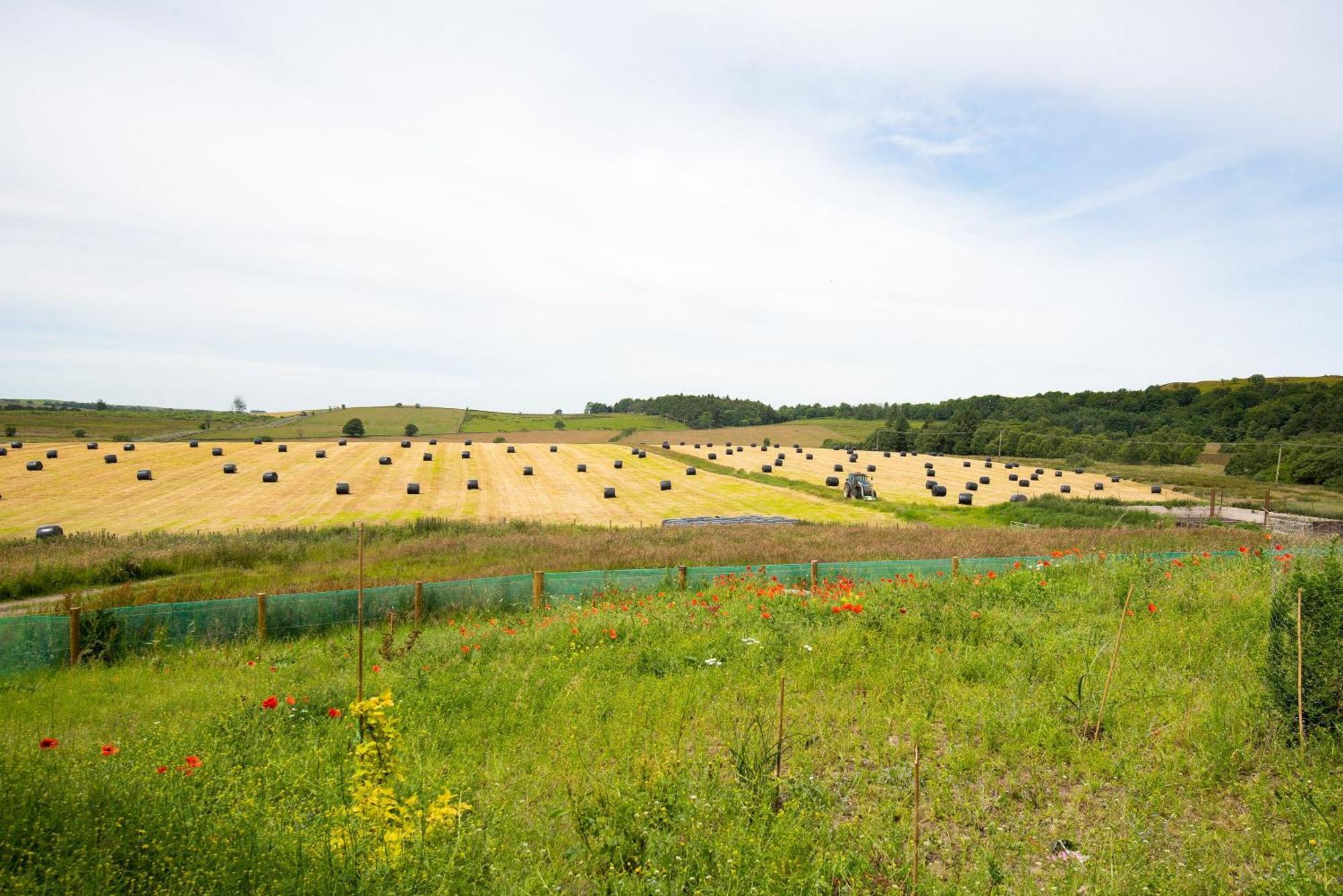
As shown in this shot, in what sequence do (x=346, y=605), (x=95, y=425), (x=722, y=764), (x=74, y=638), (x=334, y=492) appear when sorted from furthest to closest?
(x=95, y=425) → (x=334, y=492) → (x=346, y=605) → (x=74, y=638) → (x=722, y=764)

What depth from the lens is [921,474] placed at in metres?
58.5

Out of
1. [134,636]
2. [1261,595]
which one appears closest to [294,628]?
[134,636]

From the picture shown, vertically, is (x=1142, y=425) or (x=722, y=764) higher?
(x=1142, y=425)

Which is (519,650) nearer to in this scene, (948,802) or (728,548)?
(948,802)

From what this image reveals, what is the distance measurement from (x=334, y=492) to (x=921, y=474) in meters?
46.8

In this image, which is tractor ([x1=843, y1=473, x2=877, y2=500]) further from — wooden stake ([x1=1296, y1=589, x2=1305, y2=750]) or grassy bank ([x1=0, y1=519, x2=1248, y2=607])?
wooden stake ([x1=1296, y1=589, x2=1305, y2=750])

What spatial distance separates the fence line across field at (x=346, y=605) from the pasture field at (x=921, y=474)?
28.7m

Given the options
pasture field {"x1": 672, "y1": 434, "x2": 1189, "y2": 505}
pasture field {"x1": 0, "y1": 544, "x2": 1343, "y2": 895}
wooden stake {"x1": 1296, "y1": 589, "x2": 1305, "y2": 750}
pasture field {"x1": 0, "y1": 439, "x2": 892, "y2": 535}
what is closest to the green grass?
pasture field {"x1": 672, "y1": 434, "x2": 1189, "y2": 505}

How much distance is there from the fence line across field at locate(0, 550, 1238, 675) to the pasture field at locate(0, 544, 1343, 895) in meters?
0.94

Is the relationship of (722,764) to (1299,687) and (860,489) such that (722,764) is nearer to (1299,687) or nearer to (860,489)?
(1299,687)

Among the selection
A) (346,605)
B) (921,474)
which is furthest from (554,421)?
(346,605)

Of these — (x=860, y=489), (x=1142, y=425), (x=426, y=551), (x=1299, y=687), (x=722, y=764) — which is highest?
(x=1142, y=425)

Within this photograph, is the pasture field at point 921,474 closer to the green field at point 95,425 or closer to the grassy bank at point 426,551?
the grassy bank at point 426,551

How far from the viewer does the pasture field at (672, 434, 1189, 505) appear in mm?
47344
